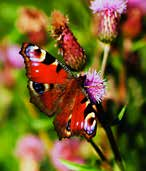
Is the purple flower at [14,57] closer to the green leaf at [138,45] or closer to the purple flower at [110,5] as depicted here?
the green leaf at [138,45]

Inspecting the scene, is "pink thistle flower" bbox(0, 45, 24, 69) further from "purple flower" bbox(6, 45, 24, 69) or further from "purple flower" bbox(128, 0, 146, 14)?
"purple flower" bbox(128, 0, 146, 14)

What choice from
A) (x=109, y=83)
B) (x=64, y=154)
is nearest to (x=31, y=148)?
(x=64, y=154)

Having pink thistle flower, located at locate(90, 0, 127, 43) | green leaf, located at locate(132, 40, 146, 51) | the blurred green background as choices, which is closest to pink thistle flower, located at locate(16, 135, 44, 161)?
the blurred green background

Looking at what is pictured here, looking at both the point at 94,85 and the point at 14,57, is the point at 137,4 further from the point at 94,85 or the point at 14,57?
the point at 94,85

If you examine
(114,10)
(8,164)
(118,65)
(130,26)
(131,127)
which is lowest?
(8,164)

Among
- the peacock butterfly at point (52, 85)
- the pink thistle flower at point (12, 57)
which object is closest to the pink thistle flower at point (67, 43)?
the peacock butterfly at point (52, 85)

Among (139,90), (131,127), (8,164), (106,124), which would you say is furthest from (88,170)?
(8,164)

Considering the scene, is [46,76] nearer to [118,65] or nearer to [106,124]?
[106,124]
